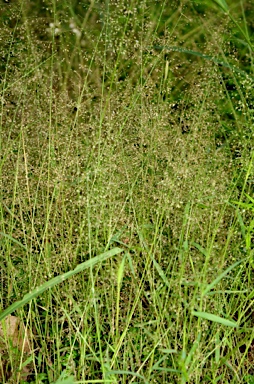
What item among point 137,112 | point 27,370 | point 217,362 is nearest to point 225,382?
point 217,362

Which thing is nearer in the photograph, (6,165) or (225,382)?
(225,382)

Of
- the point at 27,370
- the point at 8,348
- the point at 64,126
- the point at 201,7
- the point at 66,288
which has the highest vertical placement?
the point at 201,7

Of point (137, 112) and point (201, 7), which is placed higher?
point (201, 7)

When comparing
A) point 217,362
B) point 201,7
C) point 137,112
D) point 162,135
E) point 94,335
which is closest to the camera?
point 217,362

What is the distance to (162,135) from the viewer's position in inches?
88.5

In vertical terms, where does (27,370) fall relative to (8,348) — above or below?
below

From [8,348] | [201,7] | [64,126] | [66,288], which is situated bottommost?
[8,348]

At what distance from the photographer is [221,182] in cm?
211

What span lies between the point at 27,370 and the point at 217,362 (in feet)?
2.06

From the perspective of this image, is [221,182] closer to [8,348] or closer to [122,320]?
[122,320]

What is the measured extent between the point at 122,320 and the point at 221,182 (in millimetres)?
610

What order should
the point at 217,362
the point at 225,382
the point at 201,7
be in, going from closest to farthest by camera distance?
the point at 217,362 → the point at 225,382 → the point at 201,7

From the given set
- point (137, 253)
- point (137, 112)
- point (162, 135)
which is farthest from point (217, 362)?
point (137, 112)

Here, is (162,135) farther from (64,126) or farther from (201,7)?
(201,7)
